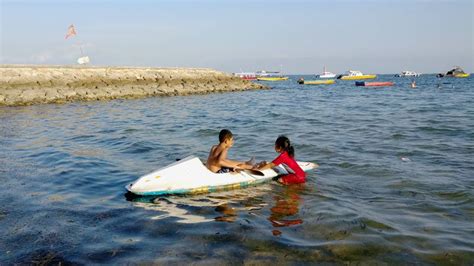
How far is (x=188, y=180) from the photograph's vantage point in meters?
7.58

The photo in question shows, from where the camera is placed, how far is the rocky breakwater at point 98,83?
29362mm

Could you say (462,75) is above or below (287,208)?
below

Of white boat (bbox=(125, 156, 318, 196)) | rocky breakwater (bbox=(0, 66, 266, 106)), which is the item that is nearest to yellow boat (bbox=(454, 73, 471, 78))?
rocky breakwater (bbox=(0, 66, 266, 106))

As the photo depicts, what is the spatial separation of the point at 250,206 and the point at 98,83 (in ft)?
106

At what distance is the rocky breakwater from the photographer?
96.3 ft

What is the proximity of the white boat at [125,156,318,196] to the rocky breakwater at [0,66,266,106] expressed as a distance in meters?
23.5

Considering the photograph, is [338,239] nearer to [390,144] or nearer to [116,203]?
[116,203]

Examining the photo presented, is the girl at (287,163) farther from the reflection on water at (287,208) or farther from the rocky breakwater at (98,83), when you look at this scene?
the rocky breakwater at (98,83)

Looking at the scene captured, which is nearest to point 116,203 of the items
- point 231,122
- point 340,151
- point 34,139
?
point 340,151

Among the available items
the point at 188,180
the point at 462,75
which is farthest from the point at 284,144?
the point at 462,75

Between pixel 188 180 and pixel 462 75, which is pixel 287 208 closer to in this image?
pixel 188 180

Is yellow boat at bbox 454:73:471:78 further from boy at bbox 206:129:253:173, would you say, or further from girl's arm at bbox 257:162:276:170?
boy at bbox 206:129:253:173

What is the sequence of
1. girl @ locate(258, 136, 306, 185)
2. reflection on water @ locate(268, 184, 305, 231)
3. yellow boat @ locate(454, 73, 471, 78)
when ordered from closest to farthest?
reflection on water @ locate(268, 184, 305, 231)
girl @ locate(258, 136, 306, 185)
yellow boat @ locate(454, 73, 471, 78)

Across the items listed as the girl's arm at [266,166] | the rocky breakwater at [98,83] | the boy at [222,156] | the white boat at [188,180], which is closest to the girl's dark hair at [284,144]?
the girl's arm at [266,166]
